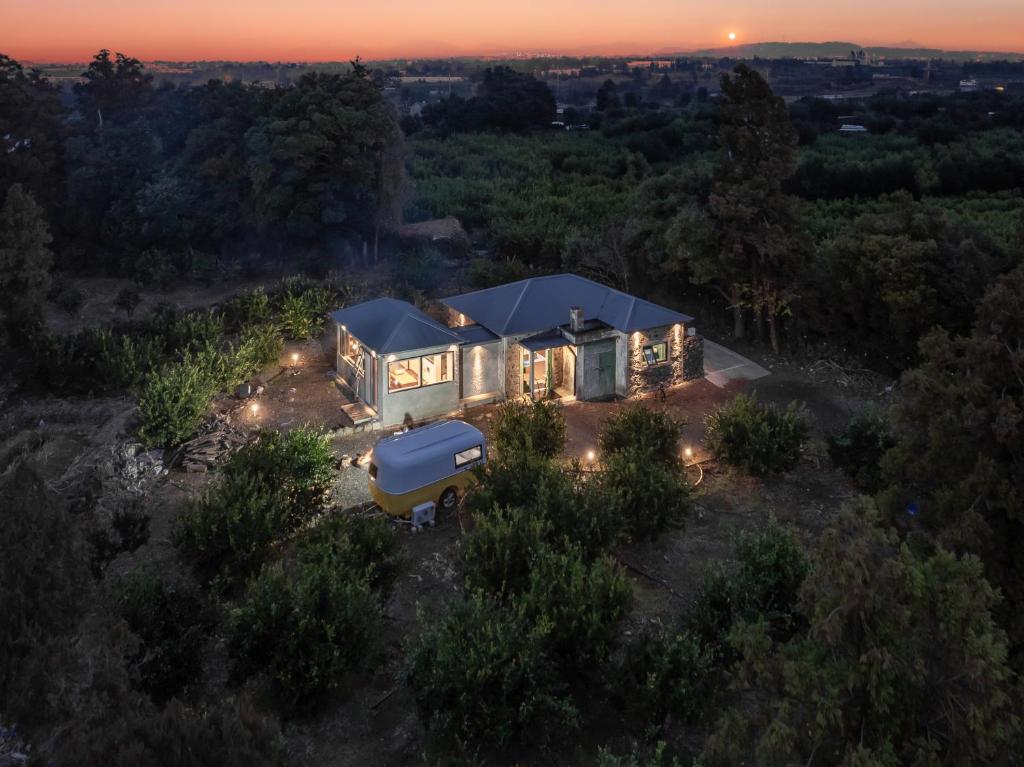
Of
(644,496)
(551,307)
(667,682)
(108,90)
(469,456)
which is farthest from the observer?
(108,90)

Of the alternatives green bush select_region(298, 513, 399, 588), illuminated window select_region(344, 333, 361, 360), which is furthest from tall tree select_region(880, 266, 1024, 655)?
illuminated window select_region(344, 333, 361, 360)

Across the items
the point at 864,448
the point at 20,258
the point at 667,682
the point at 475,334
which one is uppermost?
the point at 20,258

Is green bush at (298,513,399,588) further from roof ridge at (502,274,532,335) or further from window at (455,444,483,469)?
roof ridge at (502,274,532,335)

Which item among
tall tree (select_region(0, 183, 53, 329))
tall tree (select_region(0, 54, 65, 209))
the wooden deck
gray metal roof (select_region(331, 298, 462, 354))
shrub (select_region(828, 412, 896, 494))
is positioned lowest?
the wooden deck

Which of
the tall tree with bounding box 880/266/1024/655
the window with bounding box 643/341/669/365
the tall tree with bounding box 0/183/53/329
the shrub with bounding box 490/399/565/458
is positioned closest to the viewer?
the tall tree with bounding box 880/266/1024/655

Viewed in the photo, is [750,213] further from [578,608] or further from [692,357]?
[578,608]

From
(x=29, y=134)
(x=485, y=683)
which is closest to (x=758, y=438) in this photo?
(x=485, y=683)

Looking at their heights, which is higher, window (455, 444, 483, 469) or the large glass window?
the large glass window

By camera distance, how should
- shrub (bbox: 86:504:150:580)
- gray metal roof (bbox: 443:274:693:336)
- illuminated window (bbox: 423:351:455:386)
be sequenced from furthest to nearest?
gray metal roof (bbox: 443:274:693:336) → illuminated window (bbox: 423:351:455:386) → shrub (bbox: 86:504:150:580)
